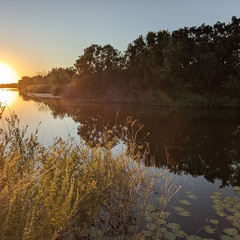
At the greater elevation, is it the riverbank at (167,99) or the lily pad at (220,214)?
the riverbank at (167,99)

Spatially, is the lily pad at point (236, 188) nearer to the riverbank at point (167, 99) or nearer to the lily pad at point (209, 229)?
the lily pad at point (209, 229)

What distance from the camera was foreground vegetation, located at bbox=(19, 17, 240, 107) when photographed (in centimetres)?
4634

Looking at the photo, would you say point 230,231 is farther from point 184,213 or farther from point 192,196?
point 192,196

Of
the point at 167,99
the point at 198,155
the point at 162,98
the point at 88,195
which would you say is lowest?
the point at 198,155

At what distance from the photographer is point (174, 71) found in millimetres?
49562

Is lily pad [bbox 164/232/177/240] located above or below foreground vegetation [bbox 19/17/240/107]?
below

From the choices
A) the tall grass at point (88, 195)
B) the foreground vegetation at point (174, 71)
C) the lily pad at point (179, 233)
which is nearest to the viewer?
the tall grass at point (88, 195)

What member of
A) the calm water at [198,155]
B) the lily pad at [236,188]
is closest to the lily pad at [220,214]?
the calm water at [198,155]

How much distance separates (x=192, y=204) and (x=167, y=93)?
43023 mm

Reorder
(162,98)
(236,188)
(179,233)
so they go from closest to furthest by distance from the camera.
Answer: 1. (179,233)
2. (236,188)
3. (162,98)

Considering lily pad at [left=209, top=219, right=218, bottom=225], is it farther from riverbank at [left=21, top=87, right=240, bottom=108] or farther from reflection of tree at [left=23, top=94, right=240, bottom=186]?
riverbank at [left=21, top=87, right=240, bottom=108]

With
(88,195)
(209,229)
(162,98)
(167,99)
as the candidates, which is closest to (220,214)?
(209,229)

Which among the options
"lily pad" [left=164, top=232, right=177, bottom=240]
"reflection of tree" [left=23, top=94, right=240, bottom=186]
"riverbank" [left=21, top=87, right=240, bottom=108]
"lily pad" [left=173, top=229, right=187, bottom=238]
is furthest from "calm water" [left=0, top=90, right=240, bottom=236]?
"riverbank" [left=21, top=87, right=240, bottom=108]

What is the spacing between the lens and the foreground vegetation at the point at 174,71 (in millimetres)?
46344
